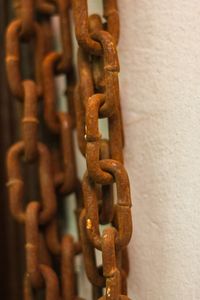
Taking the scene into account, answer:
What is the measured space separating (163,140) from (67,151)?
141 millimetres

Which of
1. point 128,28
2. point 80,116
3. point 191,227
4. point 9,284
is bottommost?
point 9,284

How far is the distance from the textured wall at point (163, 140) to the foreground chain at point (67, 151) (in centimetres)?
3

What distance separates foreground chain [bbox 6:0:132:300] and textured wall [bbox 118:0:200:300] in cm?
3

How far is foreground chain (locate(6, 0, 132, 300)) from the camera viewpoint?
40 centimetres

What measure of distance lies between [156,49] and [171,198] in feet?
0.58

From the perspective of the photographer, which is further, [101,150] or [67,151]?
[67,151]

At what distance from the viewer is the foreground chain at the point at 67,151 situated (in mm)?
399

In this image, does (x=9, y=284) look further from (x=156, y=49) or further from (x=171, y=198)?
(x=156, y=49)

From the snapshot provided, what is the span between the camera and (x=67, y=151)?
54 centimetres

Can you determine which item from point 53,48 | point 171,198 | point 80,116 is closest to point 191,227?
point 171,198

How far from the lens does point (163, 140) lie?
47 cm

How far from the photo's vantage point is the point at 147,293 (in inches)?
19.8

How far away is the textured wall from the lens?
0.44 metres

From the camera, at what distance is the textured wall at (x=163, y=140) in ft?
1.44
